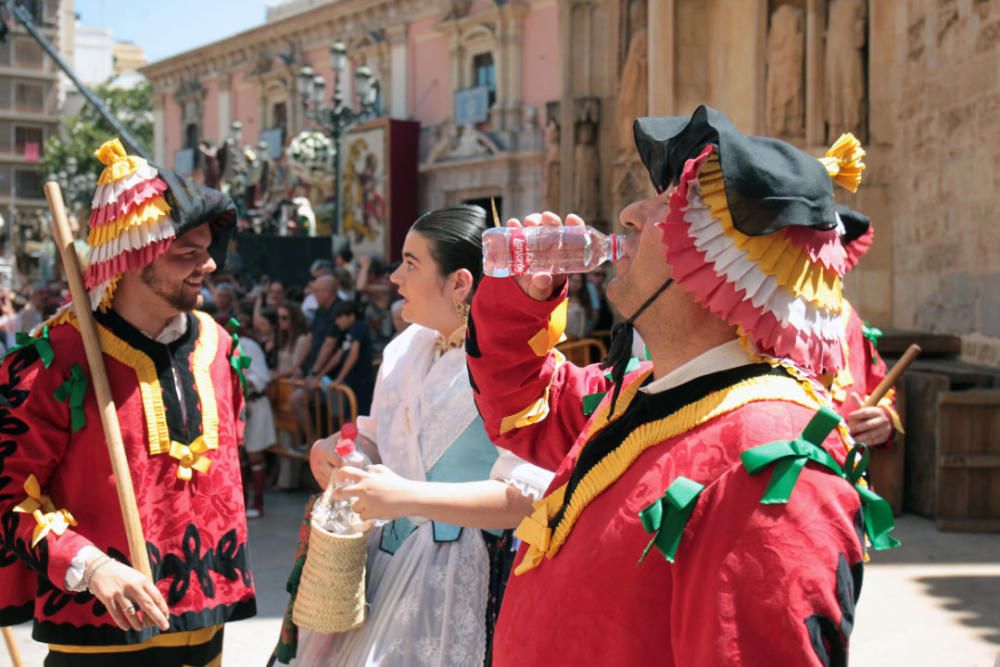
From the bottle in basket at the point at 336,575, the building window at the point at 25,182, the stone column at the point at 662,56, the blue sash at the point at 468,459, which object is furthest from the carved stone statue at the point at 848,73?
the building window at the point at 25,182

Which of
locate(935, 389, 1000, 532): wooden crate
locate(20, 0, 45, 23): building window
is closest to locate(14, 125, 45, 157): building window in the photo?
locate(20, 0, 45, 23): building window

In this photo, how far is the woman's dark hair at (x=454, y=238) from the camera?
3199 millimetres

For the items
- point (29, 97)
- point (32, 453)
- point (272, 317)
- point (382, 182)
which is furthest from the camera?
point (29, 97)

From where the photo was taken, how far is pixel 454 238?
3.20 metres

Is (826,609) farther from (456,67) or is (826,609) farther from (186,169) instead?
(186,169)

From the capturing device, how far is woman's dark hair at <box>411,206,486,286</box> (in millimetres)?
3199

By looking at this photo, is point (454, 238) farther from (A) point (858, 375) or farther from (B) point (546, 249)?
(A) point (858, 375)

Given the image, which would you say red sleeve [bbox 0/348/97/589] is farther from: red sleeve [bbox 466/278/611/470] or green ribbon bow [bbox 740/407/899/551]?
green ribbon bow [bbox 740/407/899/551]

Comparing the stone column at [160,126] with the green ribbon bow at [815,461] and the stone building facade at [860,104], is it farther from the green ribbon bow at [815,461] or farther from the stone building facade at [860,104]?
the green ribbon bow at [815,461]

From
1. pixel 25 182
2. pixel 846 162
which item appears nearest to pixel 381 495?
pixel 846 162

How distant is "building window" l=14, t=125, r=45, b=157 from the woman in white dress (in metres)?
71.7

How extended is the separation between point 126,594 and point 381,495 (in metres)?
0.78

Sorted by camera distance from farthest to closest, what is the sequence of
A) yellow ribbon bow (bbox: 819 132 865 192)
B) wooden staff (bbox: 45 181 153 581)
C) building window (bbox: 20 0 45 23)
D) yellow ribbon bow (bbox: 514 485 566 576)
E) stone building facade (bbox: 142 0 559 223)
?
building window (bbox: 20 0 45 23) < stone building facade (bbox: 142 0 559 223) < wooden staff (bbox: 45 181 153 581) < yellow ribbon bow (bbox: 819 132 865 192) < yellow ribbon bow (bbox: 514 485 566 576)

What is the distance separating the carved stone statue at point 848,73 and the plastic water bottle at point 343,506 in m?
8.23
